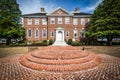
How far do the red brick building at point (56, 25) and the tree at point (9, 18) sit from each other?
4.12 meters

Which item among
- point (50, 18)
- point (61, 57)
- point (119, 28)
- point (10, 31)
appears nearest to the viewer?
point (61, 57)

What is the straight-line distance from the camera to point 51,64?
5.82 meters

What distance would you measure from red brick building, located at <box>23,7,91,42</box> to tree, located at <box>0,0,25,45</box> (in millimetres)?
4122

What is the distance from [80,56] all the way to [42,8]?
2607 cm

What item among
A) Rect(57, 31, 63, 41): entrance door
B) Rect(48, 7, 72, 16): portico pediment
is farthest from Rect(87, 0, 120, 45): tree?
Rect(57, 31, 63, 41): entrance door

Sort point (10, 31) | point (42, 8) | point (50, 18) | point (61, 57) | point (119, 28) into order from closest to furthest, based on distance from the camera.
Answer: point (61, 57) → point (119, 28) → point (10, 31) → point (50, 18) → point (42, 8)

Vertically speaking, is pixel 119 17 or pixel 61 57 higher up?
pixel 119 17

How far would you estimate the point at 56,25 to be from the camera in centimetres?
2527

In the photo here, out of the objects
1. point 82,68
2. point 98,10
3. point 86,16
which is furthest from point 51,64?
point 86,16

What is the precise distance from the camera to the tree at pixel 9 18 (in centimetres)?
1956

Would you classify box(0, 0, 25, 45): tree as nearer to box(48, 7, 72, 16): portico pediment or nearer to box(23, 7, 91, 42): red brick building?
box(23, 7, 91, 42): red brick building

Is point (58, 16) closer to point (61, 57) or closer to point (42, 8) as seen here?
point (42, 8)

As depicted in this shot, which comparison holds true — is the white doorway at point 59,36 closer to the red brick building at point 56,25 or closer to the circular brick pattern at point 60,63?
the red brick building at point 56,25

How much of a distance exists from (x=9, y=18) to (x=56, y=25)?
10.5m
